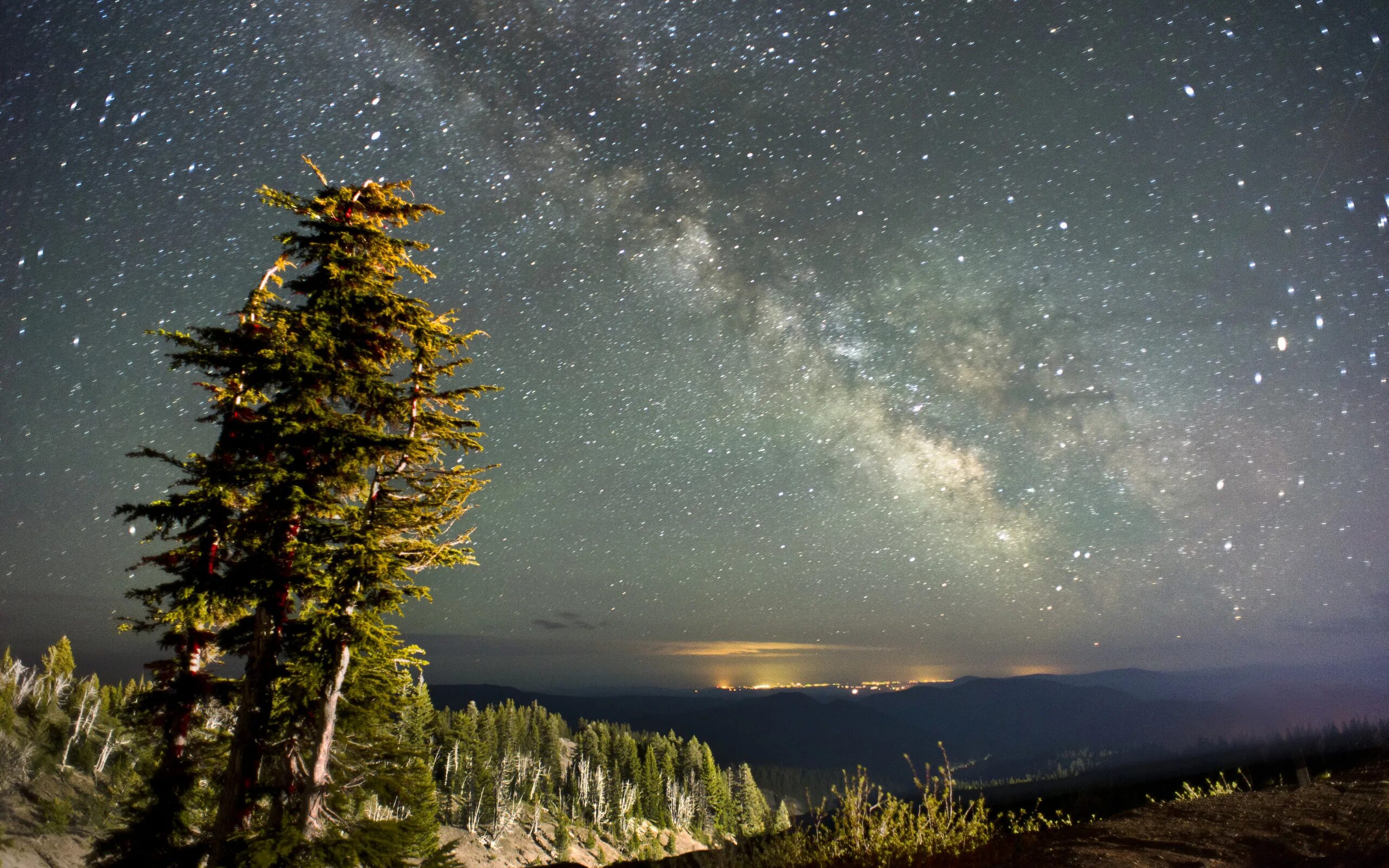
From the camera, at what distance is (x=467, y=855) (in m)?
59.9

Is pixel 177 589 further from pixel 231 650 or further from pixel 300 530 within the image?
pixel 300 530

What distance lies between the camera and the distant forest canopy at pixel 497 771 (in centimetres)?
5631

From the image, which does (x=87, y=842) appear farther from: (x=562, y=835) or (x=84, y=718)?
(x=562, y=835)

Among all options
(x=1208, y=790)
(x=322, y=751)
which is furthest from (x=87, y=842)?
(x=1208, y=790)

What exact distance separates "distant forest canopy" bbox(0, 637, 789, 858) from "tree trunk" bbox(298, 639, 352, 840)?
1254 inches

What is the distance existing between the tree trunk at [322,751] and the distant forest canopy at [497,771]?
3184 centimetres

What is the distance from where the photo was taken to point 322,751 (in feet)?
27.8

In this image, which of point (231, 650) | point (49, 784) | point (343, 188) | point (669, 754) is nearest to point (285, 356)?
point (343, 188)

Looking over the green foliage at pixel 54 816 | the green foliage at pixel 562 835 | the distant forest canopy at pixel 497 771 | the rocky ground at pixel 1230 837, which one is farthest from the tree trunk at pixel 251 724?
the green foliage at pixel 562 835

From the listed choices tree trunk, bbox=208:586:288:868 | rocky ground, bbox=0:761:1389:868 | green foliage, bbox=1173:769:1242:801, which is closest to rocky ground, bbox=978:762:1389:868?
rocky ground, bbox=0:761:1389:868

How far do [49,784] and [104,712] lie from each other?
1791 centimetres

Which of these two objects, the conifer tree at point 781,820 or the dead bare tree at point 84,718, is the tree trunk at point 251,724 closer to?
the conifer tree at point 781,820

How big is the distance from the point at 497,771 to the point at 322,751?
262ft

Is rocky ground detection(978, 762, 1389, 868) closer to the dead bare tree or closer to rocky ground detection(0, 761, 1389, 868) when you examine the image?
Result: rocky ground detection(0, 761, 1389, 868)
